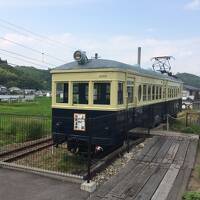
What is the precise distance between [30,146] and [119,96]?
13.3ft

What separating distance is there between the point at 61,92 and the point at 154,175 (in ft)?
13.8

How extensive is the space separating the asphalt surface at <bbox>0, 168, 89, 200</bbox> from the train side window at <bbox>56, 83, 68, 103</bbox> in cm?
308

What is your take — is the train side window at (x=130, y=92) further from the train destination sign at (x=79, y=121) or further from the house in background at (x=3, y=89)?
the house in background at (x=3, y=89)

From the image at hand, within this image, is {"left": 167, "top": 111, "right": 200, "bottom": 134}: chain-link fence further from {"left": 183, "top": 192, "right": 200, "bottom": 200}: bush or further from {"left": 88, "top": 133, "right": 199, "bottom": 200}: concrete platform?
{"left": 183, "top": 192, "right": 200, "bottom": 200}: bush

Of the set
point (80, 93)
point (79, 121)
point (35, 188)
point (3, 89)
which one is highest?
point (3, 89)

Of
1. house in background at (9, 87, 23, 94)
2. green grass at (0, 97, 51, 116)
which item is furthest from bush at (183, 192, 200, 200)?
house in background at (9, 87, 23, 94)

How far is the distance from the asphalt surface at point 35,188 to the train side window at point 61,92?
10.1 ft

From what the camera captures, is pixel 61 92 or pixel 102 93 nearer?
pixel 102 93

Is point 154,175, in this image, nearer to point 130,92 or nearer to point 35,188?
point 35,188

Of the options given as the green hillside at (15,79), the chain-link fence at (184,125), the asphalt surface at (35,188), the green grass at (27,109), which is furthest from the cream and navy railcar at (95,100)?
the green hillside at (15,79)

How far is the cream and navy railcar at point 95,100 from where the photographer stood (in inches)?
356

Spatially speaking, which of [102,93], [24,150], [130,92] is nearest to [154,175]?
[102,93]

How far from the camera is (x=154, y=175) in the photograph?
24.8ft

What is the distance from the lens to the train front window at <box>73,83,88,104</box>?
31.4 feet
